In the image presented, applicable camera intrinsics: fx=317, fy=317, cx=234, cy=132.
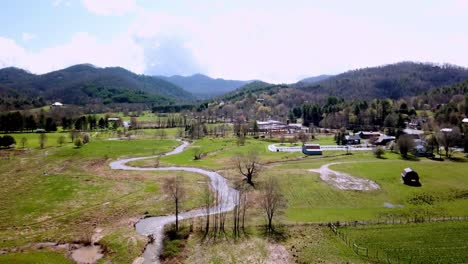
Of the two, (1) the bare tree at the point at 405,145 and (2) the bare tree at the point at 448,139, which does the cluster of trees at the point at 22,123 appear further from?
(2) the bare tree at the point at 448,139

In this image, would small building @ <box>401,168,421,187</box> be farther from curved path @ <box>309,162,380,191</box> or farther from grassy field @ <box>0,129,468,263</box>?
curved path @ <box>309,162,380,191</box>

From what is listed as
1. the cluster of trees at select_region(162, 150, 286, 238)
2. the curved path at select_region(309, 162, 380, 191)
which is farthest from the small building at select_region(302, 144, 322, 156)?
the cluster of trees at select_region(162, 150, 286, 238)

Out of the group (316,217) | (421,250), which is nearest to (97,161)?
(316,217)

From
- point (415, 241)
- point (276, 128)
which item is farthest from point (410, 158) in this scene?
point (276, 128)

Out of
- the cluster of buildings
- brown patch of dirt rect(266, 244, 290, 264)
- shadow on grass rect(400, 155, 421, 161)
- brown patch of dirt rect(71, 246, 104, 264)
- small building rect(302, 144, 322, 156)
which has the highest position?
the cluster of buildings

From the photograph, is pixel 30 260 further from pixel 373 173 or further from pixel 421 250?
pixel 373 173

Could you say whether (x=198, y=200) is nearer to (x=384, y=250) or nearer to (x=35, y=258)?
(x=35, y=258)
